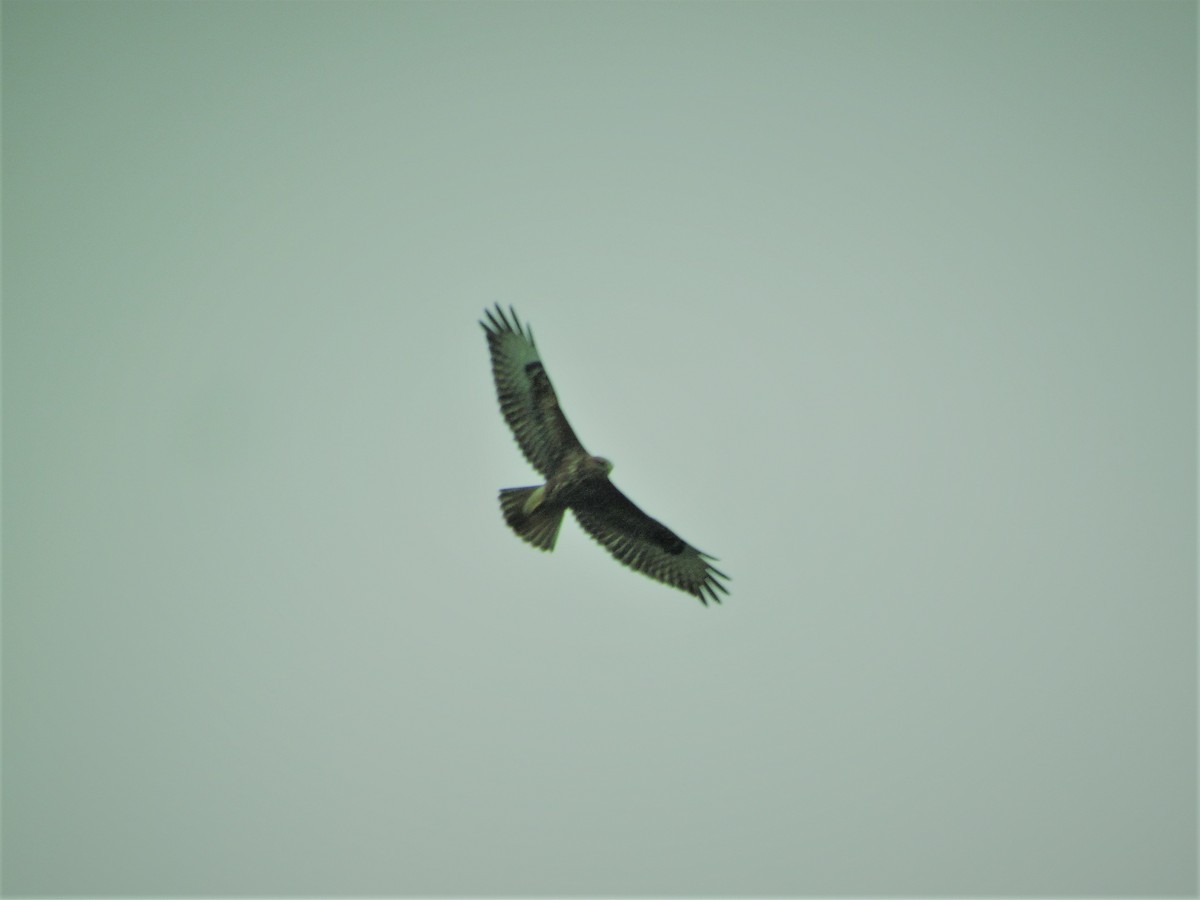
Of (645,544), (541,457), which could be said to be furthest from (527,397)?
(645,544)

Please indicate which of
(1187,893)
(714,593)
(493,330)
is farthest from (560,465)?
(1187,893)

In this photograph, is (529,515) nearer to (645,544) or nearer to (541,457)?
(541,457)

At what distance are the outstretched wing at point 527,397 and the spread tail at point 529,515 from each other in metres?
0.32

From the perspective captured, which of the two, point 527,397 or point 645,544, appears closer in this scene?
point 527,397

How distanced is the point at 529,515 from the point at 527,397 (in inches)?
47.5

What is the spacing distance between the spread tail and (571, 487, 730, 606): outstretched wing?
552 millimetres

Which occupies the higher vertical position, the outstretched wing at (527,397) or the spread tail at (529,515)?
the outstretched wing at (527,397)

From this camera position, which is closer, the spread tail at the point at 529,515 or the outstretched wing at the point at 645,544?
the spread tail at the point at 529,515

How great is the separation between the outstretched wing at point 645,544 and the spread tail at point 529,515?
552mm

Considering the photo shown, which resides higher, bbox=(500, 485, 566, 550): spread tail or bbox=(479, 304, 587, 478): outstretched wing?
bbox=(479, 304, 587, 478): outstretched wing

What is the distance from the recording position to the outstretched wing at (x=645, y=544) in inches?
454

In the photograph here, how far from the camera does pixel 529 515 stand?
10867 millimetres

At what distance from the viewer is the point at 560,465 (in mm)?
10898

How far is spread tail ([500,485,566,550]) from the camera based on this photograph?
10.8 metres
